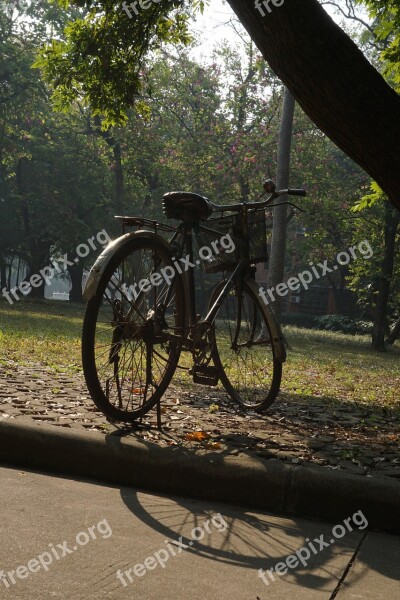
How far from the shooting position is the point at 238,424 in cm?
544

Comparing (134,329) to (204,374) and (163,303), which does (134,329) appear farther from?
(204,374)

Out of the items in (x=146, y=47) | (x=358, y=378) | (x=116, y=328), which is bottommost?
(x=358, y=378)

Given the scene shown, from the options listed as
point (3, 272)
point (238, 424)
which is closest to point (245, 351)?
point (238, 424)

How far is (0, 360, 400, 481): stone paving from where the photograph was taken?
452cm

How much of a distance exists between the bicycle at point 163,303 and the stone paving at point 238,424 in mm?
261

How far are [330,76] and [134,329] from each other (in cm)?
196

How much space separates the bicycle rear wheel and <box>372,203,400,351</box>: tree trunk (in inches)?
819

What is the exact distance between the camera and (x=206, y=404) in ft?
20.7

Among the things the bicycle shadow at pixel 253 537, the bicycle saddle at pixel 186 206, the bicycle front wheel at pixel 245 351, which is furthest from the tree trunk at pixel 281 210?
the bicycle shadow at pixel 253 537

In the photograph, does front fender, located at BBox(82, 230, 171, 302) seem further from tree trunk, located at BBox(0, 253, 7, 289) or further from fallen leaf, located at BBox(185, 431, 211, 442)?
tree trunk, located at BBox(0, 253, 7, 289)

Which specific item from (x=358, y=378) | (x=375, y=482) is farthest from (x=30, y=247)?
(x=375, y=482)

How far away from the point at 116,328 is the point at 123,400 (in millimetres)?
563

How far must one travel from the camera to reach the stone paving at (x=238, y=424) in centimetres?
452

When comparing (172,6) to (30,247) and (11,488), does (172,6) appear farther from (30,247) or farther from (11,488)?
(30,247)
